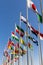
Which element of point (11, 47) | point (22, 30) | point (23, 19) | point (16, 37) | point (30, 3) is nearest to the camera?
point (30, 3)

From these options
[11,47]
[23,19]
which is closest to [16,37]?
[11,47]

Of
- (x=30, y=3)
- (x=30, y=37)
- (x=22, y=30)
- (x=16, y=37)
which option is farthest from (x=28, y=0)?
(x=16, y=37)

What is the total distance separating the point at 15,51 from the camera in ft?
172

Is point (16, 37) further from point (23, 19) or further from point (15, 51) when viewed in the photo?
point (23, 19)

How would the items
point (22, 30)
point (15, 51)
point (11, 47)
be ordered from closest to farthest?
point (22, 30)
point (15, 51)
point (11, 47)

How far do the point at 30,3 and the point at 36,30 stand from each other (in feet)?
22.6

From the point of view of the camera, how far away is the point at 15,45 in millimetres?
52375

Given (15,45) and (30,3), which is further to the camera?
(15,45)

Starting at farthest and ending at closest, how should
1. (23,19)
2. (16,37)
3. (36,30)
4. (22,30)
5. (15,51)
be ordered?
(15,51)
(16,37)
(22,30)
(23,19)
(36,30)

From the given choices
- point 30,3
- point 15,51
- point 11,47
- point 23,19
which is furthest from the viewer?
point 11,47

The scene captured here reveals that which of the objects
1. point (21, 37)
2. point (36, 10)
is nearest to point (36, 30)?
point (36, 10)

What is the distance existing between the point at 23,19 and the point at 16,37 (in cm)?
1142

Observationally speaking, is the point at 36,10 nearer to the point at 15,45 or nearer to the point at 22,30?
the point at 22,30

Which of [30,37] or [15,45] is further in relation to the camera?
[15,45]
